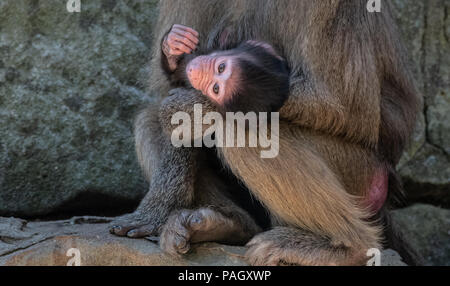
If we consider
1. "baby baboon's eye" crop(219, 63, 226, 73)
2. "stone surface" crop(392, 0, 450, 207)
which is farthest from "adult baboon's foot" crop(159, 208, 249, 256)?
"stone surface" crop(392, 0, 450, 207)

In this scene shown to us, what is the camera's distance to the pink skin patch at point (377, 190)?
3375 mm

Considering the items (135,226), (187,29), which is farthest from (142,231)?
(187,29)

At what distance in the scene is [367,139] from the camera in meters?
3.26

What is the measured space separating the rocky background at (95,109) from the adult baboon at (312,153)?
0.92 m

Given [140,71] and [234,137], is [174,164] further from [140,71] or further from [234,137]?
[140,71]

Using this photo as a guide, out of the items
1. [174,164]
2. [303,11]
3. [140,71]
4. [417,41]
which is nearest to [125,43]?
[140,71]

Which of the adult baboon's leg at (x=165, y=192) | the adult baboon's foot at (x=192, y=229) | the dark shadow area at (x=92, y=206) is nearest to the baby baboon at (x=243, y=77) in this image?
the adult baboon's leg at (x=165, y=192)

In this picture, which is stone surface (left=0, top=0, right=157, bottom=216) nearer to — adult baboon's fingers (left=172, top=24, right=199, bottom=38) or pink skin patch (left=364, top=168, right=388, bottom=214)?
adult baboon's fingers (left=172, top=24, right=199, bottom=38)

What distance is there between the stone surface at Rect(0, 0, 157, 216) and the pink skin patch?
1.53 meters

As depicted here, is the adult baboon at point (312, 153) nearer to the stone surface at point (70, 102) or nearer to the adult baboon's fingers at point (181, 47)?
the adult baboon's fingers at point (181, 47)

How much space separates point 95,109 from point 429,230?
7.21 feet

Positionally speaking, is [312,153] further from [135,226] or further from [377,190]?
[135,226]

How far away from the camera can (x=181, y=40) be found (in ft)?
11.0

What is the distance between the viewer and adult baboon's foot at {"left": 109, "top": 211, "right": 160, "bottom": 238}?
3330mm
